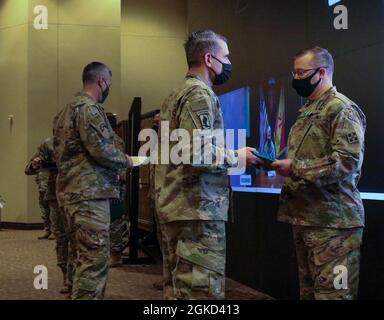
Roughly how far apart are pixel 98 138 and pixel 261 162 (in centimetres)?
125

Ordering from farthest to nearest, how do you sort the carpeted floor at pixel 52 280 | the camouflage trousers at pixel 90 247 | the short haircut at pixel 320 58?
the carpeted floor at pixel 52 280
the camouflage trousers at pixel 90 247
the short haircut at pixel 320 58

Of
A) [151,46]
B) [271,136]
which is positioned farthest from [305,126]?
[151,46]

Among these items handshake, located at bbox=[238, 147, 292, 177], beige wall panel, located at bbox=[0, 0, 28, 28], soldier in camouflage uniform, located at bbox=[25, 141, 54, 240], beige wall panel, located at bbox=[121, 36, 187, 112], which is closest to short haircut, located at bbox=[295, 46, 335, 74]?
handshake, located at bbox=[238, 147, 292, 177]

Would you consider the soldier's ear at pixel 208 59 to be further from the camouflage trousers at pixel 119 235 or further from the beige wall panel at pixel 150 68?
the beige wall panel at pixel 150 68

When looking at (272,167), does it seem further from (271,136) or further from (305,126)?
(271,136)

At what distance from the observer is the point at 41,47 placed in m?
10.6

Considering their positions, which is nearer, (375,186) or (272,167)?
(272,167)

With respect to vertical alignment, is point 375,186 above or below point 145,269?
above

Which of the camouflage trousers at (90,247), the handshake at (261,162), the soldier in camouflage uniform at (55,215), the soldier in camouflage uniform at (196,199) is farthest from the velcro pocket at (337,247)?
the soldier in camouflage uniform at (55,215)

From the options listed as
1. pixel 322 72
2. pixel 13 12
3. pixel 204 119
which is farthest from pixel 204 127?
pixel 13 12

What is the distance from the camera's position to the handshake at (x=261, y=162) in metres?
2.52

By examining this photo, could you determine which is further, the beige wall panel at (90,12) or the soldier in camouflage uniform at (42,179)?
the beige wall panel at (90,12)

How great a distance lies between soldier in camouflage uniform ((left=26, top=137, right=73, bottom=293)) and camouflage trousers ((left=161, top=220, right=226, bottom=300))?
178 centimetres
